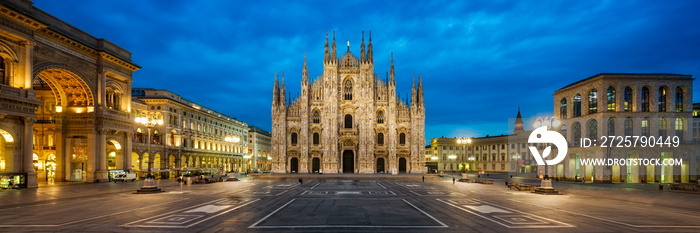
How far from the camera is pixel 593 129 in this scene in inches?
1881

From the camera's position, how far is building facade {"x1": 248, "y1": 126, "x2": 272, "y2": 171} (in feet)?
350

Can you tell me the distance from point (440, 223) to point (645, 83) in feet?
141

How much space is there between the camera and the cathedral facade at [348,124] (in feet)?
236

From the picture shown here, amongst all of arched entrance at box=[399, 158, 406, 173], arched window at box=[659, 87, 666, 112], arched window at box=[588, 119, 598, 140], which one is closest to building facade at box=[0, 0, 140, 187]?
arched entrance at box=[399, 158, 406, 173]

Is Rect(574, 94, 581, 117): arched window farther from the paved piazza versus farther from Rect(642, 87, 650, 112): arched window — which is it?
the paved piazza

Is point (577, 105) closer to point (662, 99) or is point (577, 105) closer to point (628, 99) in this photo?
point (628, 99)

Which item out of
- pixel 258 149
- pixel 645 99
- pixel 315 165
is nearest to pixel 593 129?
pixel 645 99

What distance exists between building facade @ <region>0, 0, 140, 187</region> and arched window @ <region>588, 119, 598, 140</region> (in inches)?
2149

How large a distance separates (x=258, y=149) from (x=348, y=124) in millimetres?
46625

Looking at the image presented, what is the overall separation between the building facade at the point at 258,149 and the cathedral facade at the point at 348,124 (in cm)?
3033

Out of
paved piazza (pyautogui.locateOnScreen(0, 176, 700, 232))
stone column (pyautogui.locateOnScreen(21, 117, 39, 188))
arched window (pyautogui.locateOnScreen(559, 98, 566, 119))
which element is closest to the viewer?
paved piazza (pyautogui.locateOnScreen(0, 176, 700, 232))

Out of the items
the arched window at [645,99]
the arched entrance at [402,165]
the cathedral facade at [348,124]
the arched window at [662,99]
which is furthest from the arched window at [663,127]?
the arched entrance at [402,165]

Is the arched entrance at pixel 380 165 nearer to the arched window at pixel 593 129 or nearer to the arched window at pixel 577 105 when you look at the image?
the arched window at pixel 577 105

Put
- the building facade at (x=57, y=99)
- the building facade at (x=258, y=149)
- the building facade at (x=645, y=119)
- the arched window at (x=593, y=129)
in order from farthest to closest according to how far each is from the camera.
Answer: the building facade at (x=258, y=149), the arched window at (x=593, y=129), the building facade at (x=645, y=119), the building facade at (x=57, y=99)
